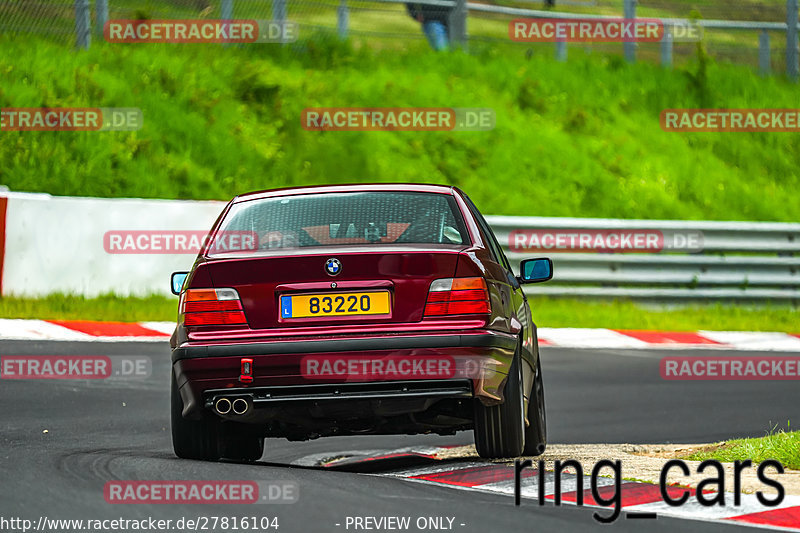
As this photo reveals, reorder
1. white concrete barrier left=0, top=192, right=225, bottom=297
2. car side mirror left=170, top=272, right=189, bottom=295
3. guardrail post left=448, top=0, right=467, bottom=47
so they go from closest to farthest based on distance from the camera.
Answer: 1. car side mirror left=170, top=272, right=189, bottom=295
2. white concrete barrier left=0, top=192, right=225, bottom=297
3. guardrail post left=448, top=0, right=467, bottom=47

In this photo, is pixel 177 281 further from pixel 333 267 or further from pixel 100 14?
pixel 100 14

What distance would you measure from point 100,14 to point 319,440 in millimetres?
12945

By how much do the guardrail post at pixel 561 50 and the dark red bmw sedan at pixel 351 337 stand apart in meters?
18.7

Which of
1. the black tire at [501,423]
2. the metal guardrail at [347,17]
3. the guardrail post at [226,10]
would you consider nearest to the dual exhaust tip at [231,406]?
the black tire at [501,423]

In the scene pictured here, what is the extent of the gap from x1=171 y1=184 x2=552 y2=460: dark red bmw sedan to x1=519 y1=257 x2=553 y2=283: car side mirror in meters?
1.05

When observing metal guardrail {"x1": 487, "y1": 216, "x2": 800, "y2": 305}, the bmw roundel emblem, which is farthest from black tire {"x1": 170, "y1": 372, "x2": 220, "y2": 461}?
metal guardrail {"x1": 487, "y1": 216, "x2": 800, "y2": 305}

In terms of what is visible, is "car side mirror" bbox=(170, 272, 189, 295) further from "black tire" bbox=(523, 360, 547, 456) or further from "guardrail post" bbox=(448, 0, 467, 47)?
"guardrail post" bbox=(448, 0, 467, 47)

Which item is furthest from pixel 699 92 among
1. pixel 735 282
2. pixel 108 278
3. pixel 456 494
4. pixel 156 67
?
pixel 456 494

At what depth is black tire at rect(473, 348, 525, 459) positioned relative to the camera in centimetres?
735

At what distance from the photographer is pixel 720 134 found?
2489cm

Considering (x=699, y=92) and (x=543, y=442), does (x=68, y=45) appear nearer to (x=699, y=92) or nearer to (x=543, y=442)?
(x=699, y=92)

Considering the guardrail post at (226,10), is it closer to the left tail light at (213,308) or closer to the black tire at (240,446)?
the black tire at (240,446)

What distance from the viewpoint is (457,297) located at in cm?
709

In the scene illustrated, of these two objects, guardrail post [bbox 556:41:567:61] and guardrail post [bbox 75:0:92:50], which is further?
guardrail post [bbox 556:41:567:61]
